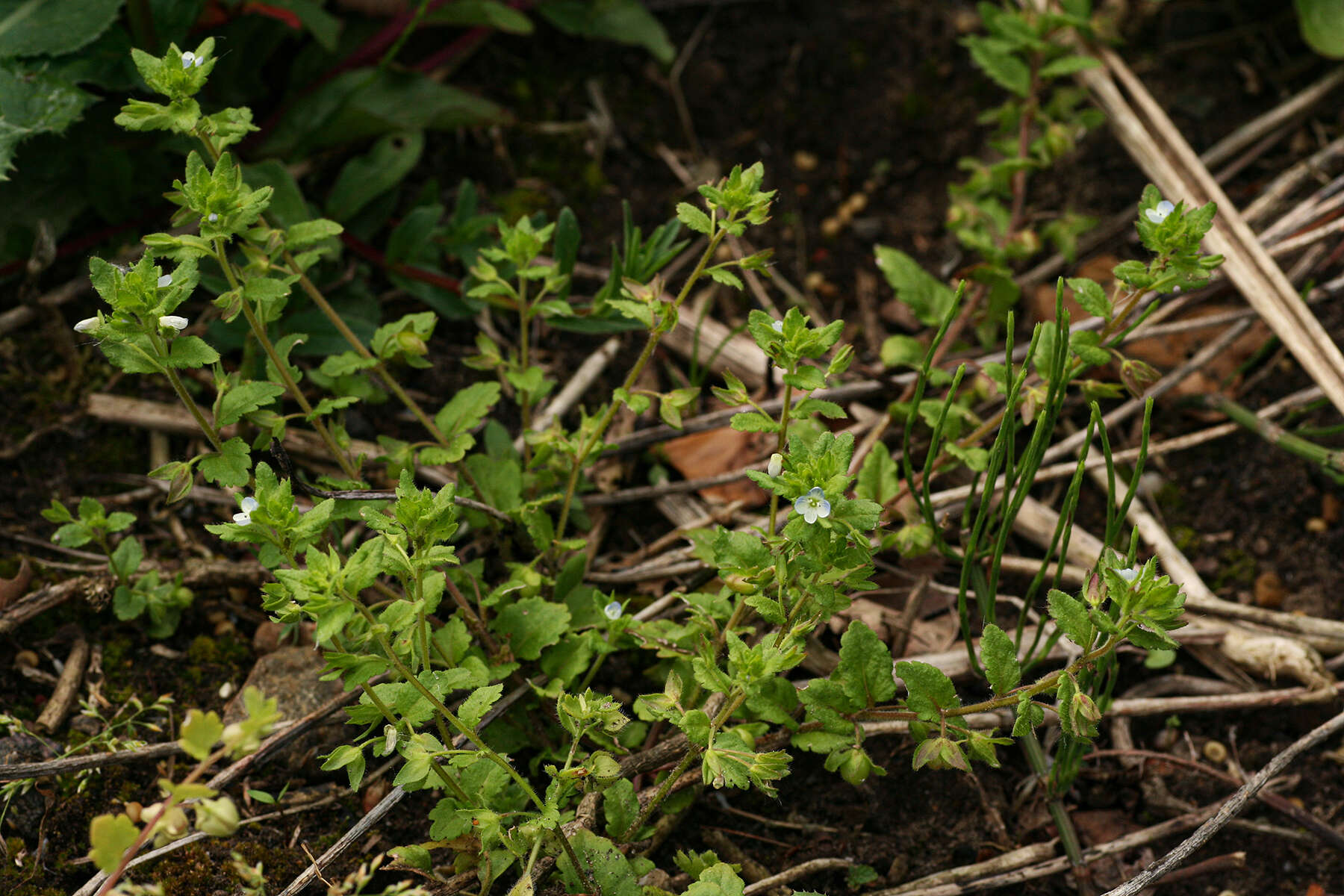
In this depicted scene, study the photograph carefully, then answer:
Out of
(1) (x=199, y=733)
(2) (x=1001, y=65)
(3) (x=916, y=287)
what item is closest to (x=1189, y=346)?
(3) (x=916, y=287)

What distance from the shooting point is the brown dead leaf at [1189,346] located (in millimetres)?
3424

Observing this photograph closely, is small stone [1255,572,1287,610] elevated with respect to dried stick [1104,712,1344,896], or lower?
lower

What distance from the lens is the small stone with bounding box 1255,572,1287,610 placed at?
3078 mm

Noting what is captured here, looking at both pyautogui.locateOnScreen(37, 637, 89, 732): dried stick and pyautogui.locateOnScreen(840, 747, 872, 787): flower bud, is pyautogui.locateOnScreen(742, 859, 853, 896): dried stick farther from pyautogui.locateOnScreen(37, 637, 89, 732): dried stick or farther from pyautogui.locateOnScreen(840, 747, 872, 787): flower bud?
pyautogui.locateOnScreen(37, 637, 89, 732): dried stick

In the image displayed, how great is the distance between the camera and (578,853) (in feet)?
7.50

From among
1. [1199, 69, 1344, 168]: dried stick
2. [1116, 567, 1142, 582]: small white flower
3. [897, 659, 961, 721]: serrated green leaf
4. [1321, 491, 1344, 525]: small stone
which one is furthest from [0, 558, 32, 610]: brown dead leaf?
[1199, 69, 1344, 168]: dried stick

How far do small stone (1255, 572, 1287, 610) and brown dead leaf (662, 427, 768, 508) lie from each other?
4.99 ft

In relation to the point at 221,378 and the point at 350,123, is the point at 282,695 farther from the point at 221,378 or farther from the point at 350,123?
the point at 350,123

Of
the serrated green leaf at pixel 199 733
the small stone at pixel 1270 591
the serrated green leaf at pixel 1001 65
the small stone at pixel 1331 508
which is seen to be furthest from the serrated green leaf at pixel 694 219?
the small stone at pixel 1331 508

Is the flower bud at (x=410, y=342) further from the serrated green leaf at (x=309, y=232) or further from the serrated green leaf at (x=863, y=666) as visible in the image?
the serrated green leaf at (x=863, y=666)

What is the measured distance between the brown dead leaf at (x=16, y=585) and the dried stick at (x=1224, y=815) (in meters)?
2.73

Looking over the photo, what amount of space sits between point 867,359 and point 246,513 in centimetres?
203

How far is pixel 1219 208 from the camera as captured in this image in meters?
3.38

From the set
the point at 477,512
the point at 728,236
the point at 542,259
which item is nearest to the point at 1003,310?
the point at 728,236
